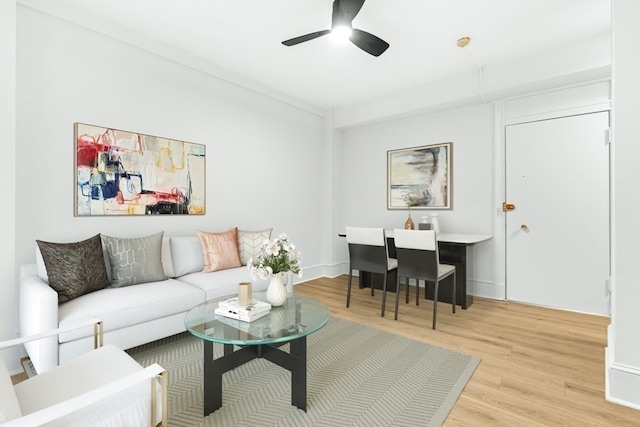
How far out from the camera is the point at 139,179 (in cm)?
302

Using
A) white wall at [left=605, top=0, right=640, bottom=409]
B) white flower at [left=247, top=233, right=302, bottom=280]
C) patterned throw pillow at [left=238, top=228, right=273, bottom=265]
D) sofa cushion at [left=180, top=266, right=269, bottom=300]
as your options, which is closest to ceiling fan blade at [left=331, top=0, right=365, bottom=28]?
white wall at [left=605, top=0, right=640, bottom=409]

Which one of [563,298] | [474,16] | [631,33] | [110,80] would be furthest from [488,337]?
[110,80]

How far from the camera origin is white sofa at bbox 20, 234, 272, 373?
1.93 m

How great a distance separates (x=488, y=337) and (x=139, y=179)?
357cm

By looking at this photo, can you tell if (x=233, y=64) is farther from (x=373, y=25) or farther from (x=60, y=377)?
(x=60, y=377)

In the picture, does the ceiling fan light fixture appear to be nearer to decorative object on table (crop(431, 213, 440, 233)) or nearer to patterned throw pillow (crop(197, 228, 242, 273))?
patterned throw pillow (crop(197, 228, 242, 273))

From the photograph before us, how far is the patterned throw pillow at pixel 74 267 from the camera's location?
7.17ft

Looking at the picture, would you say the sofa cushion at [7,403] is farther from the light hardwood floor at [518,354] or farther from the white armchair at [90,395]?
the light hardwood floor at [518,354]

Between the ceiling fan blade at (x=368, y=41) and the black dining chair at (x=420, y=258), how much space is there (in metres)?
1.70

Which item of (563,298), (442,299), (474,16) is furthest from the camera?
(442,299)

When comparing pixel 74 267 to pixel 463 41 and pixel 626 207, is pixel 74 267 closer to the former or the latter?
pixel 626 207

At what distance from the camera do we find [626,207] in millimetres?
1808

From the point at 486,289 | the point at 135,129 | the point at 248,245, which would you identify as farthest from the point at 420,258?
the point at 135,129

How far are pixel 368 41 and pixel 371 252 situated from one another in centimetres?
209
